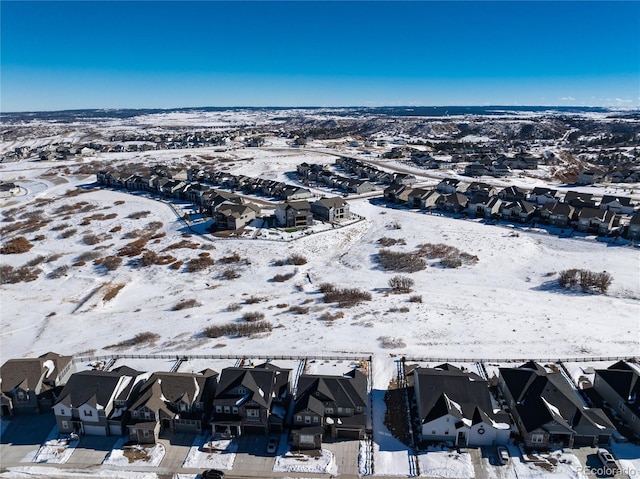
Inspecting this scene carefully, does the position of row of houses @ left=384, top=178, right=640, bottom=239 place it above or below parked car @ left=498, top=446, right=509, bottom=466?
below

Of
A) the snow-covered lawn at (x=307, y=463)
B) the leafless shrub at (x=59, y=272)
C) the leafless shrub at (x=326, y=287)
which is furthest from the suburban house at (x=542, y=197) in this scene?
the leafless shrub at (x=59, y=272)

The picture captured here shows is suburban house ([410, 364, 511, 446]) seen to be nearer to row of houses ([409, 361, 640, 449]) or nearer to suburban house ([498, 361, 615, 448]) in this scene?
row of houses ([409, 361, 640, 449])

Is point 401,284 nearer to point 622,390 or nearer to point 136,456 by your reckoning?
point 622,390

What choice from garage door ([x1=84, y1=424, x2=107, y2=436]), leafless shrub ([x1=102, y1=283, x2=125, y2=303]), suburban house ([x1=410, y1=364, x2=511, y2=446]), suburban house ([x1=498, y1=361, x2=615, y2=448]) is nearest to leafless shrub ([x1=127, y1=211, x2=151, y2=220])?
leafless shrub ([x1=102, y1=283, x2=125, y2=303])

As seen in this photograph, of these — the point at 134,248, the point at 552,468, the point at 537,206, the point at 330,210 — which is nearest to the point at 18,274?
the point at 134,248

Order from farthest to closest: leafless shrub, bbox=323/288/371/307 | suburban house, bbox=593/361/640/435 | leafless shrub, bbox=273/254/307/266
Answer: leafless shrub, bbox=273/254/307/266, leafless shrub, bbox=323/288/371/307, suburban house, bbox=593/361/640/435
